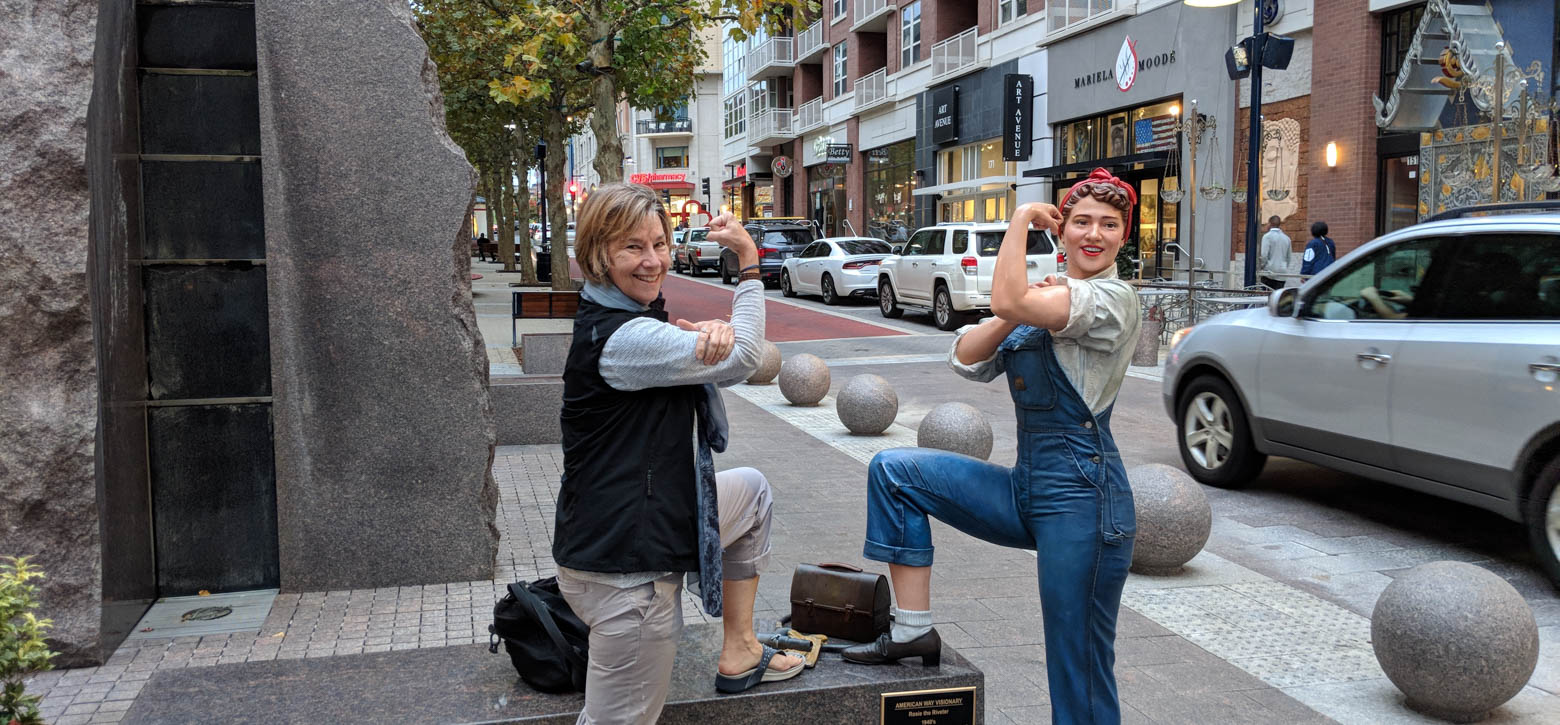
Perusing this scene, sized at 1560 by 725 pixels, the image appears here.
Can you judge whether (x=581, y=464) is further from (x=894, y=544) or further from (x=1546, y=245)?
(x=1546, y=245)

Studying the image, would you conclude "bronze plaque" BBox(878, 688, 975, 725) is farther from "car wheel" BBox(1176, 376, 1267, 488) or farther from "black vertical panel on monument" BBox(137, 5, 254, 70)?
"car wheel" BBox(1176, 376, 1267, 488)

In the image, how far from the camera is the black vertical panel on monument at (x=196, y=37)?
5.49 metres

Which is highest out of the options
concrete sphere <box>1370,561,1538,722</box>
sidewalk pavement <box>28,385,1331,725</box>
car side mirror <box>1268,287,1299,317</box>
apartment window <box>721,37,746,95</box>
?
apartment window <box>721,37,746,95</box>

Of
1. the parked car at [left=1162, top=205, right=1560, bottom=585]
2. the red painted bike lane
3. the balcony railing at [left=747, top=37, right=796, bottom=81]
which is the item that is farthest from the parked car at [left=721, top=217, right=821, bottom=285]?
the parked car at [left=1162, top=205, right=1560, bottom=585]

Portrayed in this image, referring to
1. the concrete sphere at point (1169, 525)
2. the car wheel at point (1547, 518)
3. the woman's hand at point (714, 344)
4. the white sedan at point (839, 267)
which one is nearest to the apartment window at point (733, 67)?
the white sedan at point (839, 267)

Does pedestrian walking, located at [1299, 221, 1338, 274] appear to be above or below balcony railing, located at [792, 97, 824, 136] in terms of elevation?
below

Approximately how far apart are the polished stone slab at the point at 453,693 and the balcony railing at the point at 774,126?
172 ft

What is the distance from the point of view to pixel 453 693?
355 centimetres

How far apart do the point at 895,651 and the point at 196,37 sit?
426cm

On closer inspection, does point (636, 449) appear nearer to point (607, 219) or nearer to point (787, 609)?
point (607, 219)

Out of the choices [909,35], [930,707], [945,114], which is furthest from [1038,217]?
[909,35]

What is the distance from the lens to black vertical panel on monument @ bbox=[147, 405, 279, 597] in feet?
18.2

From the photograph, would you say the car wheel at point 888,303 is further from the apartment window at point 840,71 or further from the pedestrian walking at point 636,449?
the apartment window at point 840,71

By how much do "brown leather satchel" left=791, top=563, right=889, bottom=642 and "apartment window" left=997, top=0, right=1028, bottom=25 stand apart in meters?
30.5
